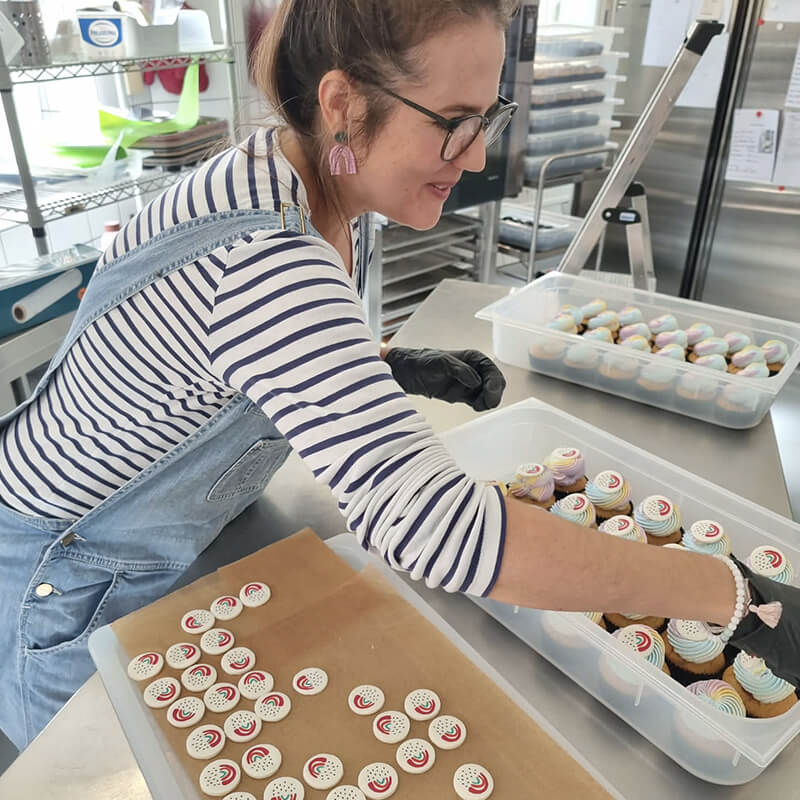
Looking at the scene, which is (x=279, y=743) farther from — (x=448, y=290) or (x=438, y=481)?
(x=448, y=290)

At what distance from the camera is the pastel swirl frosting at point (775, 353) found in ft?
4.64

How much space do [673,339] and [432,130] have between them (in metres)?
0.89

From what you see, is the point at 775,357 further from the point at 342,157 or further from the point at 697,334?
the point at 342,157

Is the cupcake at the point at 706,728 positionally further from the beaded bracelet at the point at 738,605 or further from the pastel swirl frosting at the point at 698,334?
the pastel swirl frosting at the point at 698,334

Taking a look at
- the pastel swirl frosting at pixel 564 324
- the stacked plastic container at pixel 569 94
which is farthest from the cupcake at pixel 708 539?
the stacked plastic container at pixel 569 94

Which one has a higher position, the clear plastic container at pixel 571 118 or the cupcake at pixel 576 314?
the clear plastic container at pixel 571 118

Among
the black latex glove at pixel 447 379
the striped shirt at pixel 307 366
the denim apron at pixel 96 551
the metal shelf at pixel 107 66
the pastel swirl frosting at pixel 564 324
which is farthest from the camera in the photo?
the metal shelf at pixel 107 66

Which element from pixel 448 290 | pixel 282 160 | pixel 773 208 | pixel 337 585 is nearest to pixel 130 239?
pixel 282 160

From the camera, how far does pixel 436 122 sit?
29.7 inches

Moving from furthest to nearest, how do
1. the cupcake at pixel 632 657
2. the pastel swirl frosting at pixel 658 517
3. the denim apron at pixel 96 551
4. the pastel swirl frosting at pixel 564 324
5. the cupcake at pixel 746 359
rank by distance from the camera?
1. the pastel swirl frosting at pixel 564 324
2. the cupcake at pixel 746 359
3. the pastel swirl frosting at pixel 658 517
4. the denim apron at pixel 96 551
5. the cupcake at pixel 632 657

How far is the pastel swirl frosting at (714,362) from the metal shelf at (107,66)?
5.84 feet

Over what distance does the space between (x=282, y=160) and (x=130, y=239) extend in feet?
0.67

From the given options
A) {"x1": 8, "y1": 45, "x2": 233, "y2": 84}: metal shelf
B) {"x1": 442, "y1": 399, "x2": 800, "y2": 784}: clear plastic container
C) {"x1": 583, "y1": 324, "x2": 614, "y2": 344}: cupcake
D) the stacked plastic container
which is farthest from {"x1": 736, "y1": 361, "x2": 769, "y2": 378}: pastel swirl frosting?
{"x1": 8, "y1": 45, "x2": 233, "y2": 84}: metal shelf

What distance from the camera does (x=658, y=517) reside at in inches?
39.1
